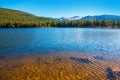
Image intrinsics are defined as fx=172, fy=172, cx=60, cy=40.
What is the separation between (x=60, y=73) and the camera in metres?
21.0

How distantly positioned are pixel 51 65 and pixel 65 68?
2.50m

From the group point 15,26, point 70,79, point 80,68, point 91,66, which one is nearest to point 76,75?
point 70,79

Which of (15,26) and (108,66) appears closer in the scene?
(108,66)

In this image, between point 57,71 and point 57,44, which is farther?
point 57,44

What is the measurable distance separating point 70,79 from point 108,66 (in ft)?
26.3

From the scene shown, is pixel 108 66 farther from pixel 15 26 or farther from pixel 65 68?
pixel 15 26

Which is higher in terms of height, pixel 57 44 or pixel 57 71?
pixel 57 44

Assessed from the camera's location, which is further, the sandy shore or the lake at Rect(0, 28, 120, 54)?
the lake at Rect(0, 28, 120, 54)

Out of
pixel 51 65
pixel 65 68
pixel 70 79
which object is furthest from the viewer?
pixel 51 65

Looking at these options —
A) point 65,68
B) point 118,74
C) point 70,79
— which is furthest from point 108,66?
point 70,79

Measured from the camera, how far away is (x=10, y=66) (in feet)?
78.5

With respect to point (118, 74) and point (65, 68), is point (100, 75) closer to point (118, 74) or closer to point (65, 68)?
point (118, 74)

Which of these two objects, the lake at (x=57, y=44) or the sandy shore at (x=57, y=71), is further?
the lake at (x=57, y=44)

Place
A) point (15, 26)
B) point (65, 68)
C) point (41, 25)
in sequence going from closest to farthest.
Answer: point (65, 68) → point (15, 26) → point (41, 25)
